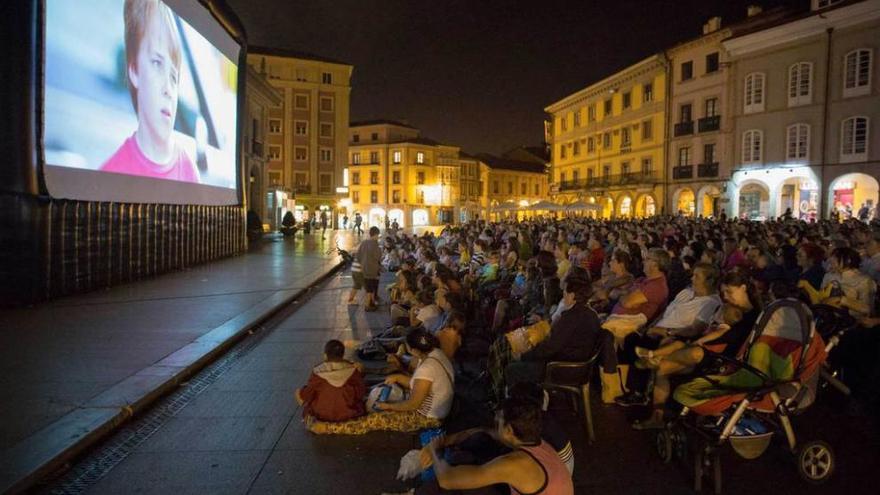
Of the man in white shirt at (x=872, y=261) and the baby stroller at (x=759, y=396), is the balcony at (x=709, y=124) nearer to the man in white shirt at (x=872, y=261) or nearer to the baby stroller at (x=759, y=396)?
the man in white shirt at (x=872, y=261)

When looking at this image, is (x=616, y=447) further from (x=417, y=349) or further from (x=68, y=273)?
(x=68, y=273)

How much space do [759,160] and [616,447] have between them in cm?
3259

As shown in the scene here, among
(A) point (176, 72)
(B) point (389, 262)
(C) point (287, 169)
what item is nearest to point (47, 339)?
(A) point (176, 72)

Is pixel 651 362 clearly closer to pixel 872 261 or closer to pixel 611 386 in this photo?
pixel 611 386

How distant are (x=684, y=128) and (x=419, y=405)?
3810 centimetres

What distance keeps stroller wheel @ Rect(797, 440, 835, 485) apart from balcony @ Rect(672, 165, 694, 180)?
120ft

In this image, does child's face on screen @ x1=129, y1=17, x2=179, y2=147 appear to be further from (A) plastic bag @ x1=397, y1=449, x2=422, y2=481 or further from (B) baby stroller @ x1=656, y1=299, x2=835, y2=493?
(B) baby stroller @ x1=656, y1=299, x2=835, y2=493

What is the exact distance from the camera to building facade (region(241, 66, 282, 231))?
33.6m

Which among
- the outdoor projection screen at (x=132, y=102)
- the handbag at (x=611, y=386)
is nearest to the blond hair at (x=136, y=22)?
the outdoor projection screen at (x=132, y=102)

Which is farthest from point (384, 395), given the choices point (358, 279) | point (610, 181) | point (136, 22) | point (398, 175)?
point (398, 175)

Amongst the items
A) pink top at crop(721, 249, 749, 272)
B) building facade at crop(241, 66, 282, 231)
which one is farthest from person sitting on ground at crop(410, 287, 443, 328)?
building facade at crop(241, 66, 282, 231)

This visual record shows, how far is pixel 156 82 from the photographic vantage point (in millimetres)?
14094

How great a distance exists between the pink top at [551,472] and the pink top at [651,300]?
3905 mm

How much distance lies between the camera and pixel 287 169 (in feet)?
208
